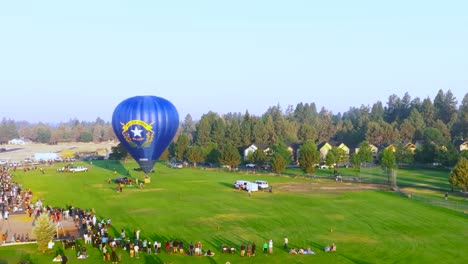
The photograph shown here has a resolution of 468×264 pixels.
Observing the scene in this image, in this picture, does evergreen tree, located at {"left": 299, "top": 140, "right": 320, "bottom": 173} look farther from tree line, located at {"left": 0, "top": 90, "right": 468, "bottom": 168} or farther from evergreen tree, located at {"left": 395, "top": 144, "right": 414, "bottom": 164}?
evergreen tree, located at {"left": 395, "top": 144, "right": 414, "bottom": 164}

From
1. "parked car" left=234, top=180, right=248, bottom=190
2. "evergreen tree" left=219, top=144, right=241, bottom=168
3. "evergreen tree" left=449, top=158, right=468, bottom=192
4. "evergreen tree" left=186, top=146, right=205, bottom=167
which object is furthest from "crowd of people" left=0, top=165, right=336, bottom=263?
"evergreen tree" left=186, top=146, right=205, bottom=167

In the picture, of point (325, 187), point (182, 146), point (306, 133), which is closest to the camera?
point (325, 187)

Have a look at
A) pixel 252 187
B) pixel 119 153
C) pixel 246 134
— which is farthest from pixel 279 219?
pixel 246 134

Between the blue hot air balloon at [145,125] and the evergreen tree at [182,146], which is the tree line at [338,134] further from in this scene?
the blue hot air balloon at [145,125]

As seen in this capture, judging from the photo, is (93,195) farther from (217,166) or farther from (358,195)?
(217,166)

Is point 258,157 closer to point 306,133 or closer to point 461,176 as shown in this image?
point 461,176
